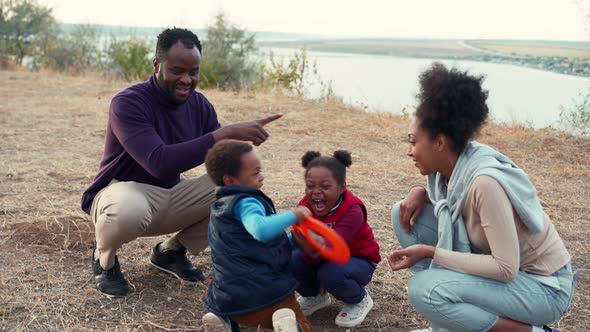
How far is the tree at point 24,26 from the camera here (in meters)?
18.5

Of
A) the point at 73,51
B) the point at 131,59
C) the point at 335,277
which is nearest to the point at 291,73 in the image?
the point at 131,59

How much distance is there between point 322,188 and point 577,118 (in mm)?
6153

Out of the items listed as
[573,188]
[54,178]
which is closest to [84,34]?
[54,178]

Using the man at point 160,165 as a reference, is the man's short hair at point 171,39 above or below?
above

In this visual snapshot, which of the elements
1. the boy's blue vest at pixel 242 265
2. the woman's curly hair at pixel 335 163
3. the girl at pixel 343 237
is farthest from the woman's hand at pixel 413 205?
the boy's blue vest at pixel 242 265

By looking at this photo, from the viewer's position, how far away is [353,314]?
327 cm

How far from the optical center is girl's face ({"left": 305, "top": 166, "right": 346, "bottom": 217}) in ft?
10.1

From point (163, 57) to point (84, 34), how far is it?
17095 millimetres

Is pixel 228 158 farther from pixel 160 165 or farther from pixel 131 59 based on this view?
pixel 131 59

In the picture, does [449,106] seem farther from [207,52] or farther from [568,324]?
[207,52]

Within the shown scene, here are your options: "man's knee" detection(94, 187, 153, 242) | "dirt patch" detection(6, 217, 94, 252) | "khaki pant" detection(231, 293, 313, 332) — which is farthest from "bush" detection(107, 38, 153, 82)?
"khaki pant" detection(231, 293, 313, 332)

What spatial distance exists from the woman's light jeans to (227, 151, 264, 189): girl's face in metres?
0.83

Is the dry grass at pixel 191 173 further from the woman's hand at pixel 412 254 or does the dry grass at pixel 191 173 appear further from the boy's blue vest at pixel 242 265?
the woman's hand at pixel 412 254

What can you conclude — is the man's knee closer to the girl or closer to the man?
the man
